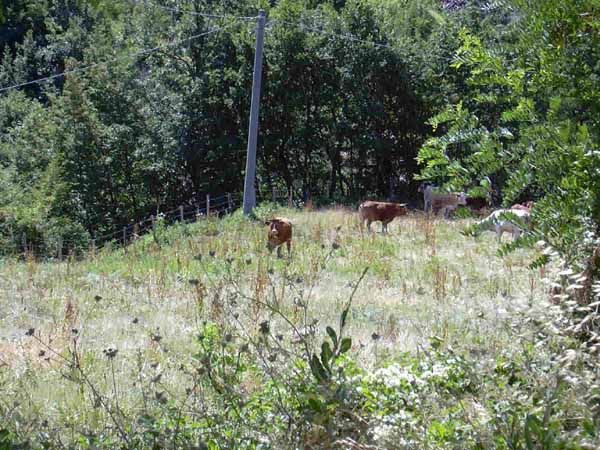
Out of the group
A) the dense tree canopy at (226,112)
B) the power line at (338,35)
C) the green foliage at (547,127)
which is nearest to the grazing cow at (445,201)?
the dense tree canopy at (226,112)

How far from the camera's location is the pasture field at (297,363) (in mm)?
3400

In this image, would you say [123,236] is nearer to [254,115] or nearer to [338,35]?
[254,115]

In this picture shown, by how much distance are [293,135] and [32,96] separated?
19.8 meters

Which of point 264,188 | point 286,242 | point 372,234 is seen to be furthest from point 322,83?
point 286,242

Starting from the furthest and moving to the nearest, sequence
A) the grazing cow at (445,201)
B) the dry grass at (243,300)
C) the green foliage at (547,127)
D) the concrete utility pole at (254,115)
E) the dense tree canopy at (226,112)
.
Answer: the dense tree canopy at (226,112) < the grazing cow at (445,201) < the concrete utility pole at (254,115) < the dry grass at (243,300) < the green foliage at (547,127)

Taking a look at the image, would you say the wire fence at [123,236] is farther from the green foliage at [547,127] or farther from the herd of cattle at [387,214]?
the green foliage at [547,127]

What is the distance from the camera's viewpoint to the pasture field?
3400 millimetres

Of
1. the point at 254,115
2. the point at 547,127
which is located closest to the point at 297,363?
the point at 547,127

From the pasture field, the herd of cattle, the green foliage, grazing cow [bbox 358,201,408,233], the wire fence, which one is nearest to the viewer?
the pasture field

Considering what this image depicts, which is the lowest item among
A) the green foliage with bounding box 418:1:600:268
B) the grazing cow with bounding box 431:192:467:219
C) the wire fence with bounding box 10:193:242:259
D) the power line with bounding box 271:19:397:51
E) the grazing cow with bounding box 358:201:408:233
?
the wire fence with bounding box 10:193:242:259

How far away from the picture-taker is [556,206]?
4070 millimetres

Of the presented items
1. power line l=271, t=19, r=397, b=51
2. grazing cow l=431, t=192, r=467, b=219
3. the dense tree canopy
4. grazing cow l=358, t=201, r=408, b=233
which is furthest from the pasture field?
power line l=271, t=19, r=397, b=51

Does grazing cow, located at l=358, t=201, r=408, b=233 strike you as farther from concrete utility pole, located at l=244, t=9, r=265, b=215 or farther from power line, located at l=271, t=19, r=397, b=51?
power line, located at l=271, t=19, r=397, b=51

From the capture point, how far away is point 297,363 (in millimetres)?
4078
